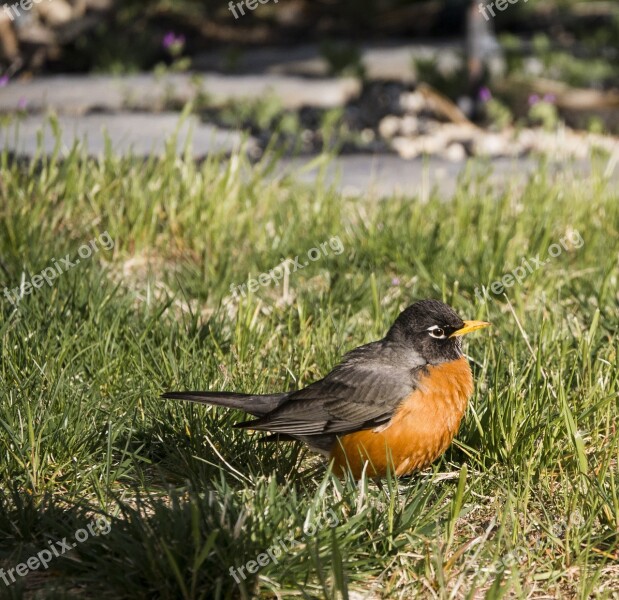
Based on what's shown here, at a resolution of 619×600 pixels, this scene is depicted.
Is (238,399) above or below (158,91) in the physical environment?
below

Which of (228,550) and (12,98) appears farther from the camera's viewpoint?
(12,98)

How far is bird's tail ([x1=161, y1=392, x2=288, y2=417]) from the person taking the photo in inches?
129

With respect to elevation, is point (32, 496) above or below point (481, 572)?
above

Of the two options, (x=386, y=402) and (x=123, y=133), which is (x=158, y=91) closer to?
(x=123, y=133)

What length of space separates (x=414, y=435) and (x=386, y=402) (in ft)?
0.53

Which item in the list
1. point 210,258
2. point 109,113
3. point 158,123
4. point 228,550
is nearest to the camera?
point 228,550

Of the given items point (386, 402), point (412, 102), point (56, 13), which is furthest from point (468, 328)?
point (56, 13)

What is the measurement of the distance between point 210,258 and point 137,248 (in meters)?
0.42

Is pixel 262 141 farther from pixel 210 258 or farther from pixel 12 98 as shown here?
pixel 210 258

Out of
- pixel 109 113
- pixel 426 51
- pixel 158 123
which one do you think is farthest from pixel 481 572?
pixel 426 51

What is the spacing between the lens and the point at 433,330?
3.48 meters

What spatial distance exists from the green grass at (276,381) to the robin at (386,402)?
0.42 feet

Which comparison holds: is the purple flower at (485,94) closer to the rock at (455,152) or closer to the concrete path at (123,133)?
the rock at (455,152)

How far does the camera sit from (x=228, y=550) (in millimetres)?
2721
